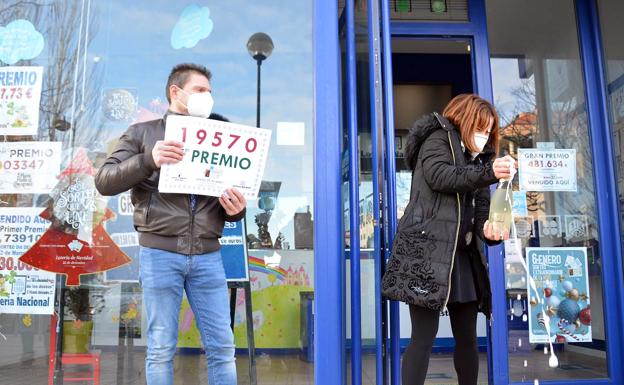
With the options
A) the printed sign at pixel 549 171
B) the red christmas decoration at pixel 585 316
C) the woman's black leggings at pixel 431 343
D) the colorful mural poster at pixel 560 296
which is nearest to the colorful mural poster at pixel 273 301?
the woman's black leggings at pixel 431 343

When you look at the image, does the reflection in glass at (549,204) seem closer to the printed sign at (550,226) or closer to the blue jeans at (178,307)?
the printed sign at (550,226)

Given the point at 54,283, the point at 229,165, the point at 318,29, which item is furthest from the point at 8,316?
the point at 318,29

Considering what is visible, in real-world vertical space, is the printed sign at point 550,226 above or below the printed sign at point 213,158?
below

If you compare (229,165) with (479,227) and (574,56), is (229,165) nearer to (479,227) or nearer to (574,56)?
(479,227)

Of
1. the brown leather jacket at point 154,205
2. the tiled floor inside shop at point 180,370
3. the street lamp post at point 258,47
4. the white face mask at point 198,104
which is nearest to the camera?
the brown leather jacket at point 154,205

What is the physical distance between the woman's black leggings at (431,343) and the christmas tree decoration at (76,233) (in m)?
1.86

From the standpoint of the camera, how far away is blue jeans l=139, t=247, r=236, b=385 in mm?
2146

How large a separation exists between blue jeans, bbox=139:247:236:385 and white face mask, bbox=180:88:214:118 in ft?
1.90

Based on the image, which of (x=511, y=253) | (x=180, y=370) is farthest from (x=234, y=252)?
(x=511, y=253)

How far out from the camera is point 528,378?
3.61 metres

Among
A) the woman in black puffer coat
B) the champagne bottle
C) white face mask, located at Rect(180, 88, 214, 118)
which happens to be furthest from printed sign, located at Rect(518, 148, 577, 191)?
white face mask, located at Rect(180, 88, 214, 118)

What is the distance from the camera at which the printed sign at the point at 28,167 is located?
A: 10.9 feet

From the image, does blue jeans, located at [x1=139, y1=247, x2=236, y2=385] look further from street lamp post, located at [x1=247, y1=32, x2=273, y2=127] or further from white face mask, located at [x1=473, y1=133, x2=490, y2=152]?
street lamp post, located at [x1=247, y1=32, x2=273, y2=127]

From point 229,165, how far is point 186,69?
0.49 meters
